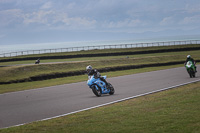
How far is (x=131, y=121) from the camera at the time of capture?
9367 millimetres

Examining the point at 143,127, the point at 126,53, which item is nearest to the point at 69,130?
the point at 143,127

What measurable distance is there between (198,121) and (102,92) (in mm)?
7922

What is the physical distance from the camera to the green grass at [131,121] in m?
8.39

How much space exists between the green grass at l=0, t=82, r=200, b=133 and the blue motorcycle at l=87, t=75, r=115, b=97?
3.92 metres

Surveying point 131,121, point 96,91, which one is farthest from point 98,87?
point 131,121

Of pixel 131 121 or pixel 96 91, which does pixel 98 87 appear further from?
pixel 131 121

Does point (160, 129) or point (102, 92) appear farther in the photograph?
point (102, 92)

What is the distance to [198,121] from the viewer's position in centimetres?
877


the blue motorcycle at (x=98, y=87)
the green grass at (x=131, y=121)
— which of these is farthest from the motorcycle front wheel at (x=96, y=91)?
the green grass at (x=131, y=121)

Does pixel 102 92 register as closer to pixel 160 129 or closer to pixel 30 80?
pixel 160 129

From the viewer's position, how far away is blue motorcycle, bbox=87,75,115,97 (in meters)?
15.9

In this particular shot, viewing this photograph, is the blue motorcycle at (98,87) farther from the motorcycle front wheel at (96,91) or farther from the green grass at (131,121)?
the green grass at (131,121)

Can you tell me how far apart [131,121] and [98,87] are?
22.7 ft

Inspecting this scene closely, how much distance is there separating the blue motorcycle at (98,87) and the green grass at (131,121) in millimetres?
3924
